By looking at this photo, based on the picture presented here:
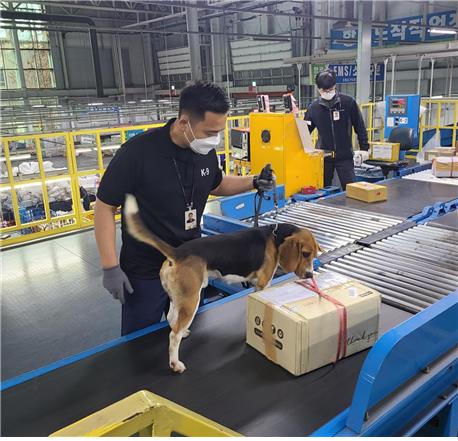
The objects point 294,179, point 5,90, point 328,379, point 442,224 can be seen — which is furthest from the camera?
point 5,90

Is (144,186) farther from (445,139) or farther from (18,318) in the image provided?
(445,139)

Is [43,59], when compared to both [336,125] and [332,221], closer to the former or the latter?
[336,125]

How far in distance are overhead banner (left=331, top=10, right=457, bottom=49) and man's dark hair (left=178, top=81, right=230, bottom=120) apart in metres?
11.0

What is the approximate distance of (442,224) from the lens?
340 cm

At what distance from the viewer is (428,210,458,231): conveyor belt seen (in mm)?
3340

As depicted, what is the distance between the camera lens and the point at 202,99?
1.83m

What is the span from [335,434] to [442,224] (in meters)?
2.54

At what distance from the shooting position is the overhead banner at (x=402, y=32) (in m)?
11.5

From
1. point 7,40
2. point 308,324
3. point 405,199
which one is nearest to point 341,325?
point 308,324

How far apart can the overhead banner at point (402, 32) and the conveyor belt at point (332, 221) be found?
8.99 meters

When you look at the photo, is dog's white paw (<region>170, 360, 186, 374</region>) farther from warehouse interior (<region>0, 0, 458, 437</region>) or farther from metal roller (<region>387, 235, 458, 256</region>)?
metal roller (<region>387, 235, 458, 256</region>)

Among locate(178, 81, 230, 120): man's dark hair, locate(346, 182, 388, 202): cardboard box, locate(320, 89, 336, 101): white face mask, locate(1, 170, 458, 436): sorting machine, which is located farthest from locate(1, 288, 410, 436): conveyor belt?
locate(320, 89, 336, 101): white face mask

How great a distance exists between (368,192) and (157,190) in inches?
112

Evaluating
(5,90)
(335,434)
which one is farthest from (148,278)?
(5,90)
